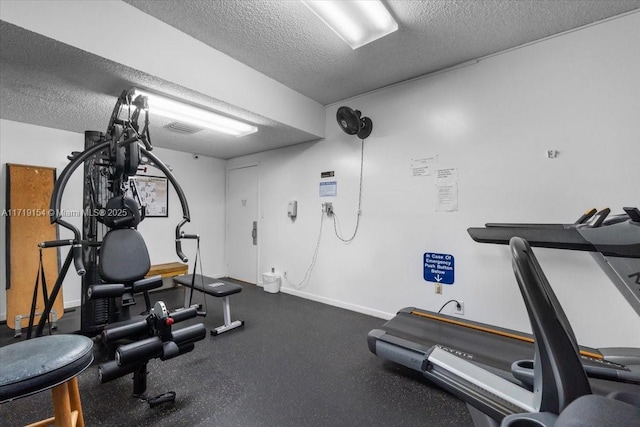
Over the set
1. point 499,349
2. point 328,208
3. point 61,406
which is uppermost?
point 328,208

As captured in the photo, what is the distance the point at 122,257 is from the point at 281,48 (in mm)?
2153

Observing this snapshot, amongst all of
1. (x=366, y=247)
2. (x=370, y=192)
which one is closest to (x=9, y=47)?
(x=370, y=192)

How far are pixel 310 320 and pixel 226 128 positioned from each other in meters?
2.61

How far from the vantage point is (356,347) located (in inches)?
98.0

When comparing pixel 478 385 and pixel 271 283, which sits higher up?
pixel 478 385

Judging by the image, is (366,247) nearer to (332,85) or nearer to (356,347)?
(356,347)

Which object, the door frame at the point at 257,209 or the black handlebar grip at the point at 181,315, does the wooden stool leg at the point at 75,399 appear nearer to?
the black handlebar grip at the point at 181,315

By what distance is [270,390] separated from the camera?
186 cm

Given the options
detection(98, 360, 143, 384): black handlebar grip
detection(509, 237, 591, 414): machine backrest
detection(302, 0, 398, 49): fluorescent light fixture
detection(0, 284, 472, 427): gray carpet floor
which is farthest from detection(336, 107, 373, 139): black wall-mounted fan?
detection(98, 360, 143, 384): black handlebar grip

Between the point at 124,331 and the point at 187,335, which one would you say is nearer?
the point at 124,331

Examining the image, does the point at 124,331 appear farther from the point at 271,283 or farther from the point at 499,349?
the point at 271,283

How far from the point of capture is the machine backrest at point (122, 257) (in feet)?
5.51

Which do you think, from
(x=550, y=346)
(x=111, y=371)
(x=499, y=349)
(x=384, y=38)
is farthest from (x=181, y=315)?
(x=384, y=38)

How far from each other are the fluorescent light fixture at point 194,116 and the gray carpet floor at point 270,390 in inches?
93.2
